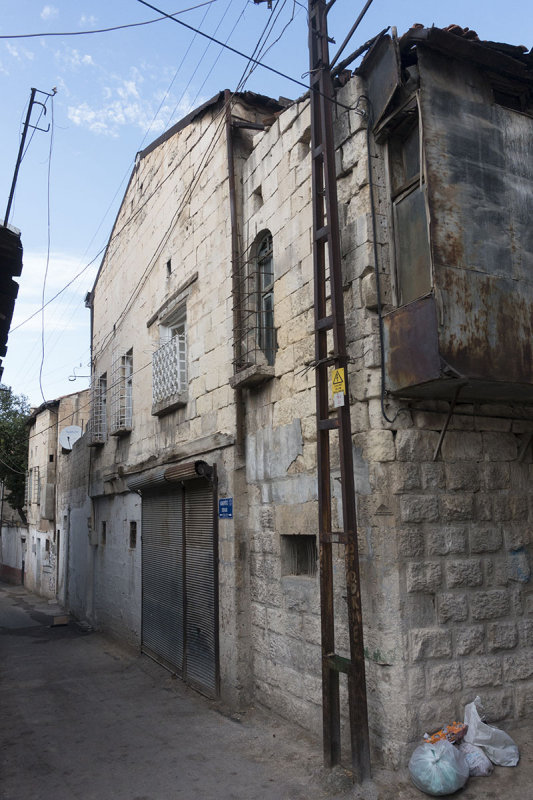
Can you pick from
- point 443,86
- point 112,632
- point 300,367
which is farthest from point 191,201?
point 112,632

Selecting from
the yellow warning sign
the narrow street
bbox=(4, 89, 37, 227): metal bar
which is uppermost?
bbox=(4, 89, 37, 227): metal bar

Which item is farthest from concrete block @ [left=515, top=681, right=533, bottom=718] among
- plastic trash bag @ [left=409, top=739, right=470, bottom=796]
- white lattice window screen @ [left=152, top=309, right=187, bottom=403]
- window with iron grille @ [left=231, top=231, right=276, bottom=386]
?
white lattice window screen @ [left=152, top=309, right=187, bottom=403]

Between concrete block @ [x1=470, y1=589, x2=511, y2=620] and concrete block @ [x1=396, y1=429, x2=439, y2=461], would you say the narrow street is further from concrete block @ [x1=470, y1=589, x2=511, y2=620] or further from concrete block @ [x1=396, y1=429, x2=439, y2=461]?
concrete block @ [x1=396, y1=429, x2=439, y2=461]

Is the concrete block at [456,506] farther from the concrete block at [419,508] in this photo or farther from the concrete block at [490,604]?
the concrete block at [490,604]

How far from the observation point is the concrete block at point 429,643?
4.77 metres

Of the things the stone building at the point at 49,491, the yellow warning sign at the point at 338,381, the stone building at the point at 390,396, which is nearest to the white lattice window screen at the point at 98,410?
the stone building at the point at 49,491

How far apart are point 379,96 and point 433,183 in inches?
42.3

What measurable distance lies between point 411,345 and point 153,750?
4.32 meters

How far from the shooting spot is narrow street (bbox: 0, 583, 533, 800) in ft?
15.6

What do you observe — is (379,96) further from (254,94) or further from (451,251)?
(254,94)

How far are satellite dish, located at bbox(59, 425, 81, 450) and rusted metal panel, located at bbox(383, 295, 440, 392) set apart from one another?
45.4ft

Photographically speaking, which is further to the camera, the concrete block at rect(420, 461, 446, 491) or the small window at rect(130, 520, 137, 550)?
the small window at rect(130, 520, 137, 550)

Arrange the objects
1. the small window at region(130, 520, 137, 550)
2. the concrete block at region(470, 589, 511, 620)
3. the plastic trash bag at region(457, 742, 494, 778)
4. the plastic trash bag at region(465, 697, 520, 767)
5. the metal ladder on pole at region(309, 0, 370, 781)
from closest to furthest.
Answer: the plastic trash bag at region(457, 742, 494, 778), the plastic trash bag at region(465, 697, 520, 767), the metal ladder on pole at region(309, 0, 370, 781), the concrete block at region(470, 589, 511, 620), the small window at region(130, 520, 137, 550)

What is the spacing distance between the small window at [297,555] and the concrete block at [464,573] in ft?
5.06
